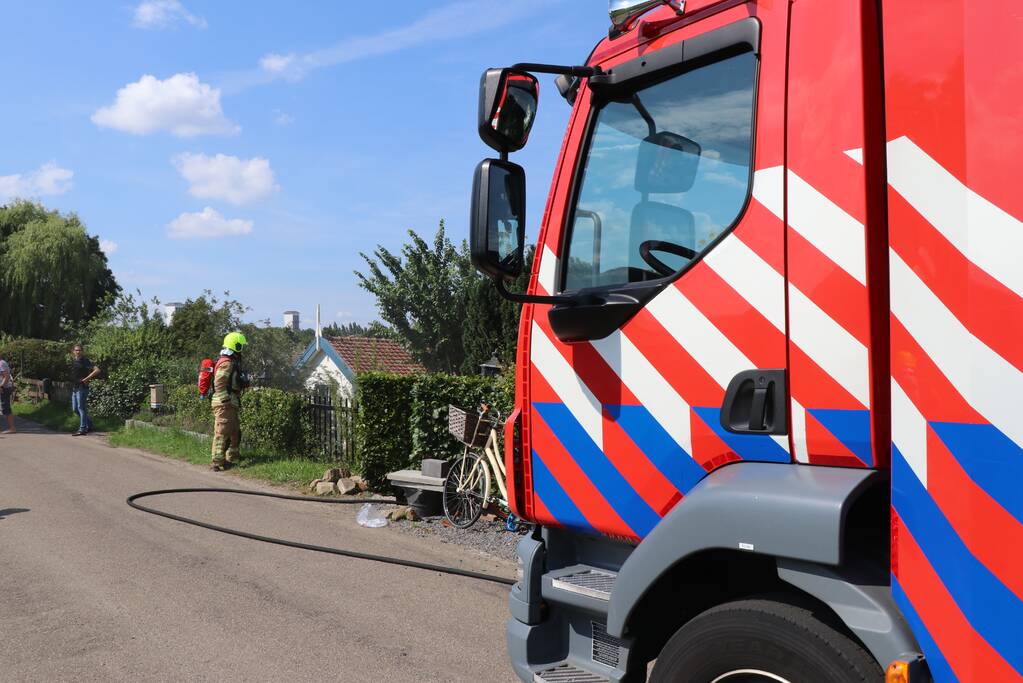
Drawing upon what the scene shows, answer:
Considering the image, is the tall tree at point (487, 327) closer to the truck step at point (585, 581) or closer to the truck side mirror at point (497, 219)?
the truck step at point (585, 581)

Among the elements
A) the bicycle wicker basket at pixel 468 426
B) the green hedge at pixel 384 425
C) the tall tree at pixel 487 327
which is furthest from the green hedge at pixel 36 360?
the bicycle wicker basket at pixel 468 426

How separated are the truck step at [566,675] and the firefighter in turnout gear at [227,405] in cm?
973

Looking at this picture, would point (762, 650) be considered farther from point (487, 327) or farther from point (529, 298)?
point (487, 327)

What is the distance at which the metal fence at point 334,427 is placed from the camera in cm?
1123

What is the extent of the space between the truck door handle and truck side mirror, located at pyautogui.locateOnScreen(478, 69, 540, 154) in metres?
1.12

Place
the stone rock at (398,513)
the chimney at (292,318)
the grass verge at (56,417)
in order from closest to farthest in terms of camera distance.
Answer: the stone rock at (398,513), the grass verge at (56,417), the chimney at (292,318)

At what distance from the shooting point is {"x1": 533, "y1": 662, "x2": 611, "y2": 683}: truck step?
2.93 meters

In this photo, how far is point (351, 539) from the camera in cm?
763

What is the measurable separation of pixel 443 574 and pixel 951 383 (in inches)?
203

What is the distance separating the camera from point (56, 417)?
19.4m

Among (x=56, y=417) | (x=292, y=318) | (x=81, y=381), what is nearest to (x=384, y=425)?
(x=81, y=381)

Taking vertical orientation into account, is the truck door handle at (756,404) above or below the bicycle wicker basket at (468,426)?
above

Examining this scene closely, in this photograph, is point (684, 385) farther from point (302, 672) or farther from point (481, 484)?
point (481, 484)

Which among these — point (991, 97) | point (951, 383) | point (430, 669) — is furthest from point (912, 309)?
point (430, 669)
